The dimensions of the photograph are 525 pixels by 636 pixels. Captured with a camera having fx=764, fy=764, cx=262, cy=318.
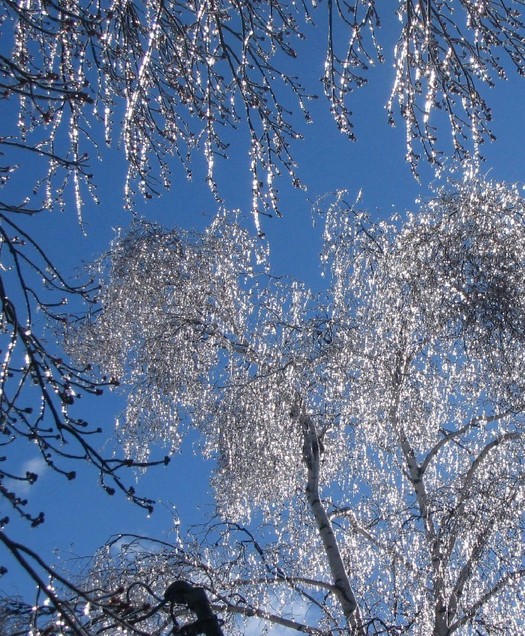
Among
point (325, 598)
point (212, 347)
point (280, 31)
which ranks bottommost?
point (325, 598)

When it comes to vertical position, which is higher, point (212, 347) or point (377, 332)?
point (212, 347)

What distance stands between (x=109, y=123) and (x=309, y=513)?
3.66 m

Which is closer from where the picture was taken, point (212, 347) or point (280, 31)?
point (280, 31)

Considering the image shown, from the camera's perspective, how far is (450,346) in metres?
5.16

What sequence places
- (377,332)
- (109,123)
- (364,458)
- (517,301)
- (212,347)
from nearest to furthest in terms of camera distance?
1. (109,123)
2. (517,301)
3. (377,332)
4. (364,458)
5. (212,347)

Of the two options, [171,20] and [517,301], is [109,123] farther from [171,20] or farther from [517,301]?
[517,301]

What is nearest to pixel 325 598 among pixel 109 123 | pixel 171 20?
pixel 109 123

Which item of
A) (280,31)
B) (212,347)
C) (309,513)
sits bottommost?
(309,513)

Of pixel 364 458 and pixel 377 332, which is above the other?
pixel 377 332

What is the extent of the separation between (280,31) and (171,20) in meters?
0.55

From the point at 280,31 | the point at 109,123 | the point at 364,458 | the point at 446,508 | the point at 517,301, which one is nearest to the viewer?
the point at 280,31

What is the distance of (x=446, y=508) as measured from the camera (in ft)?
17.3

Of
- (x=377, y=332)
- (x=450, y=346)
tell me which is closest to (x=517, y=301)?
(x=450, y=346)

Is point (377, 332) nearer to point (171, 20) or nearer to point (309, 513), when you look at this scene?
point (309, 513)
